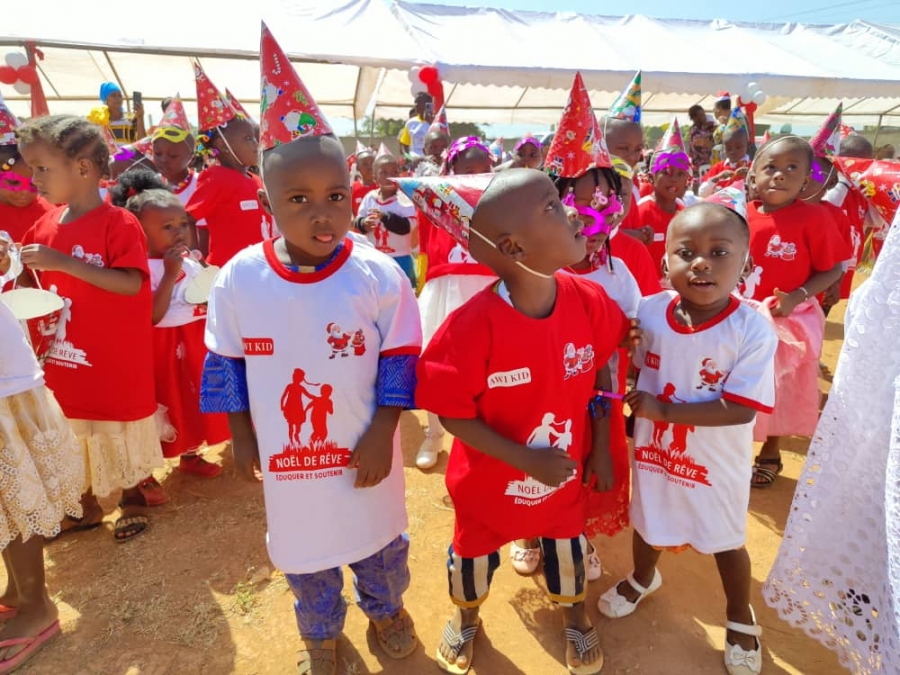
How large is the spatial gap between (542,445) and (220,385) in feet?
3.35

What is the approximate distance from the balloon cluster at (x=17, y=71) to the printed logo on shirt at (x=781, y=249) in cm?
952

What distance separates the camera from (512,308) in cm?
164

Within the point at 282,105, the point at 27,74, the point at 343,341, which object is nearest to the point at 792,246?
the point at 343,341

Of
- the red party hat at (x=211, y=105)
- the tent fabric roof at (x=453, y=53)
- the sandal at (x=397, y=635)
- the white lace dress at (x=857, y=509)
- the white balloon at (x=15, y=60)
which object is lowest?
the sandal at (x=397, y=635)

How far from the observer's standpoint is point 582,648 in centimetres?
199

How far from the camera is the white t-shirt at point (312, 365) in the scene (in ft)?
5.44

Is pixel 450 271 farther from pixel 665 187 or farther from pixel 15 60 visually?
pixel 15 60

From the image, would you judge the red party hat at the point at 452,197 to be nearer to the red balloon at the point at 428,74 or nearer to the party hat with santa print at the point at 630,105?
the party hat with santa print at the point at 630,105

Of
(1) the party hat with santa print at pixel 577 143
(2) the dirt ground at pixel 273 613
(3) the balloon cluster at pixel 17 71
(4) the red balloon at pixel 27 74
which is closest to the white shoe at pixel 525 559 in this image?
(2) the dirt ground at pixel 273 613

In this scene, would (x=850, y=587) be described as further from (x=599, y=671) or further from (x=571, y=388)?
(x=571, y=388)

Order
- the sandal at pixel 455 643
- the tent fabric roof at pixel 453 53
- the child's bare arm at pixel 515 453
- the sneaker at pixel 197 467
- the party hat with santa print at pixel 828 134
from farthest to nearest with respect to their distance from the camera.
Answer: the tent fabric roof at pixel 453 53
the party hat with santa print at pixel 828 134
the sneaker at pixel 197 467
the sandal at pixel 455 643
the child's bare arm at pixel 515 453

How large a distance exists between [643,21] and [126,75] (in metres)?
12.7

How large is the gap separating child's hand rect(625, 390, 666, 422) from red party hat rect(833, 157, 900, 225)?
269 cm

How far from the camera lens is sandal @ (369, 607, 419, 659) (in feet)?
6.77
